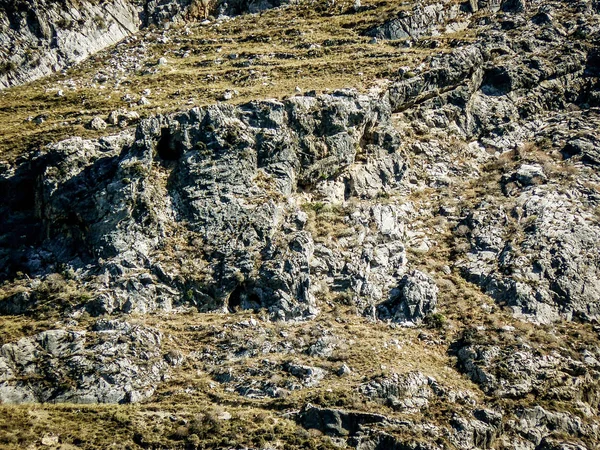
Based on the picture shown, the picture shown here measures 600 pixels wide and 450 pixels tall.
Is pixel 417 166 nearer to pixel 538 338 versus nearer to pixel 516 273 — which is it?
pixel 516 273

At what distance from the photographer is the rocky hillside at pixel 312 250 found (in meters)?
29.6

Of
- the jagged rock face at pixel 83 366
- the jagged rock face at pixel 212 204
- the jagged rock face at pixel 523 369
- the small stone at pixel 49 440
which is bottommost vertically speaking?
the jagged rock face at pixel 523 369

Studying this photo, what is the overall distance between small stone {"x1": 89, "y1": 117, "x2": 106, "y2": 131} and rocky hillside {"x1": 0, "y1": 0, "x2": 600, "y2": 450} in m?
0.23

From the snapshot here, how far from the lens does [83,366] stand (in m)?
30.2

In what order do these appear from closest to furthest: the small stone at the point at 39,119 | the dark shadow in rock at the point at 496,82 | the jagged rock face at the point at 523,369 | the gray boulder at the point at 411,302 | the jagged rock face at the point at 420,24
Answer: the jagged rock face at the point at 523,369 → the gray boulder at the point at 411,302 → the small stone at the point at 39,119 → the dark shadow in rock at the point at 496,82 → the jagged rock face at the point at 420,24

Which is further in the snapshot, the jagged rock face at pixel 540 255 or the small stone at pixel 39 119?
the small stone at pixel 39 119

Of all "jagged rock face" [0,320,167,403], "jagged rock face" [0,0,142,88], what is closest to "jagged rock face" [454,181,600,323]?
"jagged rock face" [0,320,167,403]

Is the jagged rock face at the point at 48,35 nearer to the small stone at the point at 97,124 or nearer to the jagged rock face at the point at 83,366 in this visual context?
the small stone at the point at 97,124

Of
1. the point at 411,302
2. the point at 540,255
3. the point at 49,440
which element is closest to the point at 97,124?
the point at 411,302

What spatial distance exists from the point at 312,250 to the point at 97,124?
1902cm

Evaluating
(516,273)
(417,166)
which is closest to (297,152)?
(417,166)

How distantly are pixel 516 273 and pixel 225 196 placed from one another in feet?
58.6

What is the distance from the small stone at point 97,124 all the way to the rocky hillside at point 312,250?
0.76 ft

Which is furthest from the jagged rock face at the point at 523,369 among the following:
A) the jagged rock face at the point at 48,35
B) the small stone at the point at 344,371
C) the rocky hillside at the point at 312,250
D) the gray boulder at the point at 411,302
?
the jagged rock face at the point at 48,35
